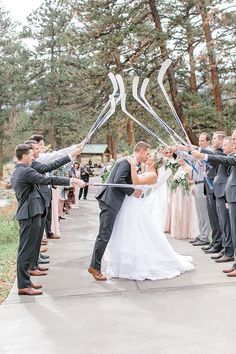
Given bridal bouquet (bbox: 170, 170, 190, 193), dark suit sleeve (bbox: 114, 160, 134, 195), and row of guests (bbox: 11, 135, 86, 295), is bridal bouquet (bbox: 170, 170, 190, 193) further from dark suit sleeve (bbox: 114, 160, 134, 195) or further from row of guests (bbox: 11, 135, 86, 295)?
row of guests (bbox: 11, 135, 86, 295)

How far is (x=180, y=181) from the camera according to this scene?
10.5m

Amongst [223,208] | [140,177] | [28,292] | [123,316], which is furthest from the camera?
[223,208]

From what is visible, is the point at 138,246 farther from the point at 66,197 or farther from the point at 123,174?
the point at 66,197

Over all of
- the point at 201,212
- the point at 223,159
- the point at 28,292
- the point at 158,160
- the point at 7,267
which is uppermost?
the point at 223,159

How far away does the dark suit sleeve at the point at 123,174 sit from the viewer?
21.6 feet

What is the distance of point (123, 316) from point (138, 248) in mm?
1770

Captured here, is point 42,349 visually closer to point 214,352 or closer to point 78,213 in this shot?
point 214,352

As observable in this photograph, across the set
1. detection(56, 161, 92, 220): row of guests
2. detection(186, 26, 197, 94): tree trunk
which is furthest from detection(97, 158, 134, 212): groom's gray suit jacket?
detection(186, 26, 197, 94): tree trunk

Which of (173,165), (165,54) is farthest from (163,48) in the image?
(173,165)

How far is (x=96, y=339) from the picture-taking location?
4.41 m

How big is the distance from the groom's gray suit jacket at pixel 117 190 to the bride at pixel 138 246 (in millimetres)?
105

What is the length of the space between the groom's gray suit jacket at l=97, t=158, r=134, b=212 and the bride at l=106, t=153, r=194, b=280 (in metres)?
0.10

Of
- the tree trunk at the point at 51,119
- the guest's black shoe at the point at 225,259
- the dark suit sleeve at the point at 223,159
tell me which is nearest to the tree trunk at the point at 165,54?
the guest's black shoe at the point at 225,259

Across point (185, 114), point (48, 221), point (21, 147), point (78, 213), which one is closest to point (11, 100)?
point (185, 114)
